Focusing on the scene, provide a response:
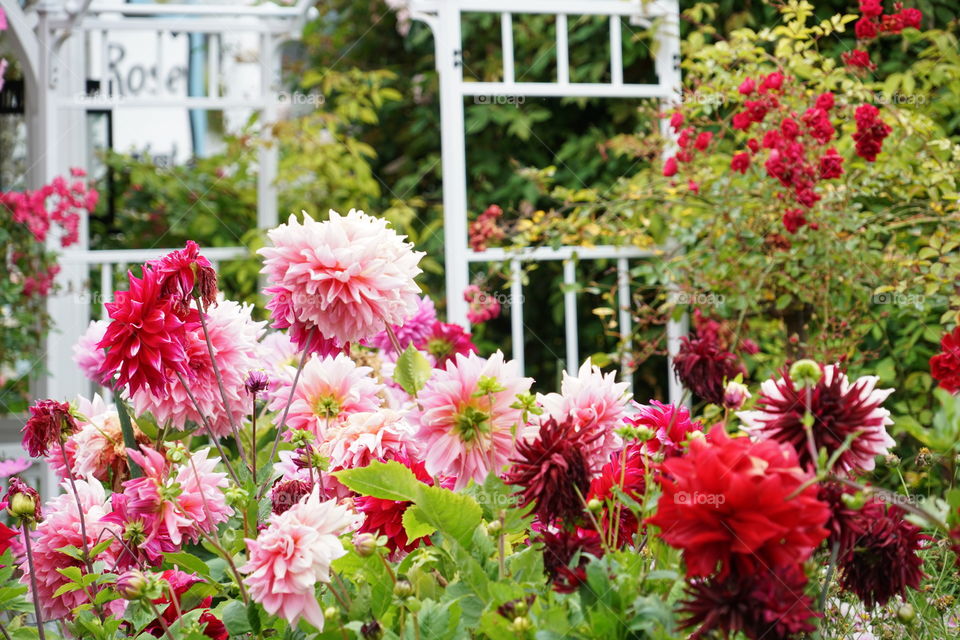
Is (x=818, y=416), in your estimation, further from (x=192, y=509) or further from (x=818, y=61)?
(x=818, y=61)

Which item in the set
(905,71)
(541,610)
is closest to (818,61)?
(905,71)

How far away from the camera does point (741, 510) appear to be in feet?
1.93

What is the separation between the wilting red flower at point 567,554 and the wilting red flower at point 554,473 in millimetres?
18

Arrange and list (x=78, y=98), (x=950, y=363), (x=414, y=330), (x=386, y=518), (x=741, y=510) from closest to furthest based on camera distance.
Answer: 1. (x=741, y=510)
2. (x=386, y=518)
3. (x=950, y=363)
4. (x=414, y=330)
5. (x=78, y=98)

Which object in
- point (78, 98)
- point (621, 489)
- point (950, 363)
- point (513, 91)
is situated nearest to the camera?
point (621, 489)

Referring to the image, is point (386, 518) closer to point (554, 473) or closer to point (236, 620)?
point (236, 620)

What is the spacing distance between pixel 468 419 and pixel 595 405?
0.10 metres

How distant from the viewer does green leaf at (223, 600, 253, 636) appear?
84 cm

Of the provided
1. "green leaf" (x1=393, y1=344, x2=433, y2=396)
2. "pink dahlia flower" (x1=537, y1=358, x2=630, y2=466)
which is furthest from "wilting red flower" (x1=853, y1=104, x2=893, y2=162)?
"pink dahlia flower" (x1=537, y1=358, x2=630, y2=466)

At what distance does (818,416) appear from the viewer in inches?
26.4

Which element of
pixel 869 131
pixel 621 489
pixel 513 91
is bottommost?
pixel 621 489

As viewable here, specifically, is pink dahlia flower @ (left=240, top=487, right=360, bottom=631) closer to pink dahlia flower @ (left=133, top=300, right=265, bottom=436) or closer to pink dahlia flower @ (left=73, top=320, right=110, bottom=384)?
pink dahlia flower @ (left=133, top=300, right=265, bottom=436)

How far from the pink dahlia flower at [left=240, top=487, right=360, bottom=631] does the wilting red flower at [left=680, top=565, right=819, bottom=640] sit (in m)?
0.25

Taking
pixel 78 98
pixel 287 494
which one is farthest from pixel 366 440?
pixel 78 98
